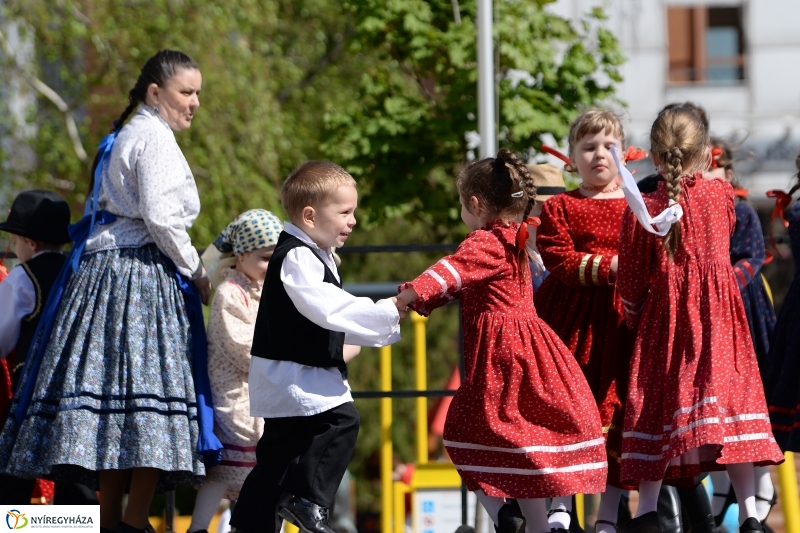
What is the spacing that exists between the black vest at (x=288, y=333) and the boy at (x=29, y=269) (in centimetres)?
118

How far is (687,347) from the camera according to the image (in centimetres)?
409

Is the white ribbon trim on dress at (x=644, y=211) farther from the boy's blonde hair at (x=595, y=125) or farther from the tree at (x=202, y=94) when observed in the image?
the tree at (x=202, y=94)

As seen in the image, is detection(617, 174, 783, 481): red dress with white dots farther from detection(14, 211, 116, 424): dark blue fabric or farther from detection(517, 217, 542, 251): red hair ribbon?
detection(14, 211, 116, 424): dark blue fabric

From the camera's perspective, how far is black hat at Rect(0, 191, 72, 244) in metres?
4.77

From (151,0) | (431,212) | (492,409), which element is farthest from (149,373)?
(151,0)

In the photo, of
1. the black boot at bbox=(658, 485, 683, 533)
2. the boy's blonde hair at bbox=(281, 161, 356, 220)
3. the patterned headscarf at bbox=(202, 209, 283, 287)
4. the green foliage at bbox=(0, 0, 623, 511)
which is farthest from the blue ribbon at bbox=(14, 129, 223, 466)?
the green foliage at bbox=(0, 0, 623, 511)

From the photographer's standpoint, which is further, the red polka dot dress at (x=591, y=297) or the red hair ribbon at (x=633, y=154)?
the red hair ribbon at (x=633, y=154)

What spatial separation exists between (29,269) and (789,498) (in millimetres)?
3130

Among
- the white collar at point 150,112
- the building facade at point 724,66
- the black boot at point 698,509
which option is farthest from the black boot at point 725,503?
the building facade at point 724,66

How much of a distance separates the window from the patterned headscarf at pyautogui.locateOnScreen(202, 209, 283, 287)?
14.2m

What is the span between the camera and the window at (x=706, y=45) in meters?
17.9

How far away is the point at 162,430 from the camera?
4164 millimetres

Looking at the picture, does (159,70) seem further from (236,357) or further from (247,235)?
(236,357)

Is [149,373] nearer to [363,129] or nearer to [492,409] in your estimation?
[492,409]
